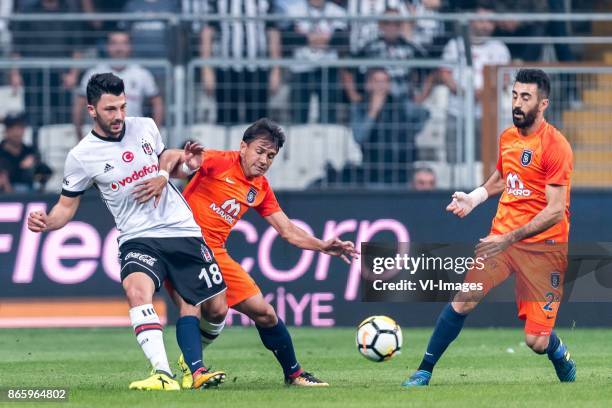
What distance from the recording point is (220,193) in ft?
33.2

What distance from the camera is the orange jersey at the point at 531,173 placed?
959cm

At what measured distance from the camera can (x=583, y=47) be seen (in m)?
17.1

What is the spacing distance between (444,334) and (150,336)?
205 centimetres

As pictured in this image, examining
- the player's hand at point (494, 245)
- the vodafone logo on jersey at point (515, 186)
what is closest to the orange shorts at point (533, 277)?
the player's hand at point (494, 245)

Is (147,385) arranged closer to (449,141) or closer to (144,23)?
(449,141)

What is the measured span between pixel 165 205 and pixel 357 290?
5938 mm

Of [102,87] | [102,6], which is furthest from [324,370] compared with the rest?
[102,6]

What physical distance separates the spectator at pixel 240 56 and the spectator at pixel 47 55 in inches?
62.6

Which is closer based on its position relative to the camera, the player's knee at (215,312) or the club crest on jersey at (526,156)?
the club crest on jersey at (526,156)

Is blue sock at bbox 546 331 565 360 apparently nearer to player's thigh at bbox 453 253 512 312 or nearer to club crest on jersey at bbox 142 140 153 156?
player's thigh at bbox 453 253 512 312

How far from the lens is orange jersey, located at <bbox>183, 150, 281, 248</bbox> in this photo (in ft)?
33.1

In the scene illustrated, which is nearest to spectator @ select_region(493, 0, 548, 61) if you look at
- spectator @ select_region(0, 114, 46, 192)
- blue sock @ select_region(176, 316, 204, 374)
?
spectator @ select_region(0, 114, 46, 192)

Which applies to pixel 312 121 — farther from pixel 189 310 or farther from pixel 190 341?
pixel 190 341

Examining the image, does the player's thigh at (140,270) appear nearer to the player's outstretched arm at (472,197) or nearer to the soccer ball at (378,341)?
the soccer ball at (378,341)
